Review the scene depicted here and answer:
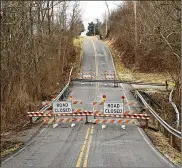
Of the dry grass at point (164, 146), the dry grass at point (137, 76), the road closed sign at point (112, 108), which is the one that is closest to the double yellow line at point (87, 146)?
the road closed sign at point (112, 108)

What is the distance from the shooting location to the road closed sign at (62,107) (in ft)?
64.3

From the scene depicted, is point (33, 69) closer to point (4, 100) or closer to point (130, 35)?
point (4, 100)

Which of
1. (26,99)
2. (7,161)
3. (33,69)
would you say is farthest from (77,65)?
(7,161)

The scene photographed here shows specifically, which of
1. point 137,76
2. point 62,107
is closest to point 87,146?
point 62,107

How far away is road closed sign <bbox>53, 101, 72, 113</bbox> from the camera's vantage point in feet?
64.3

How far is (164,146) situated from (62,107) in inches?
258

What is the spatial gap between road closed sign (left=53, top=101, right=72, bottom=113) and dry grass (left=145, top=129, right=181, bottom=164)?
4387 mm

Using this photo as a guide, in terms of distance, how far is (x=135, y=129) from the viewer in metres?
18.6

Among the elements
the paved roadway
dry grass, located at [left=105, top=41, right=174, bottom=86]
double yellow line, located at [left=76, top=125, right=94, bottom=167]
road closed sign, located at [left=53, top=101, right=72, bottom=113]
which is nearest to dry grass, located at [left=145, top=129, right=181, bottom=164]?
the paved roadway

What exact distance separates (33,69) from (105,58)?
3083 centimetres

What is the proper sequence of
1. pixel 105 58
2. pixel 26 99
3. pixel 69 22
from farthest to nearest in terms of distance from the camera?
pixel 105 58 → pixel 69 22 → pixel 26 99

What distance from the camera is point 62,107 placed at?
19688 mm

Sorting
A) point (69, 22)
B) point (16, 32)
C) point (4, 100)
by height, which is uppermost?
point (69, 22)

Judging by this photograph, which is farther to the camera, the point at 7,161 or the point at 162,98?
the point at 162,98
